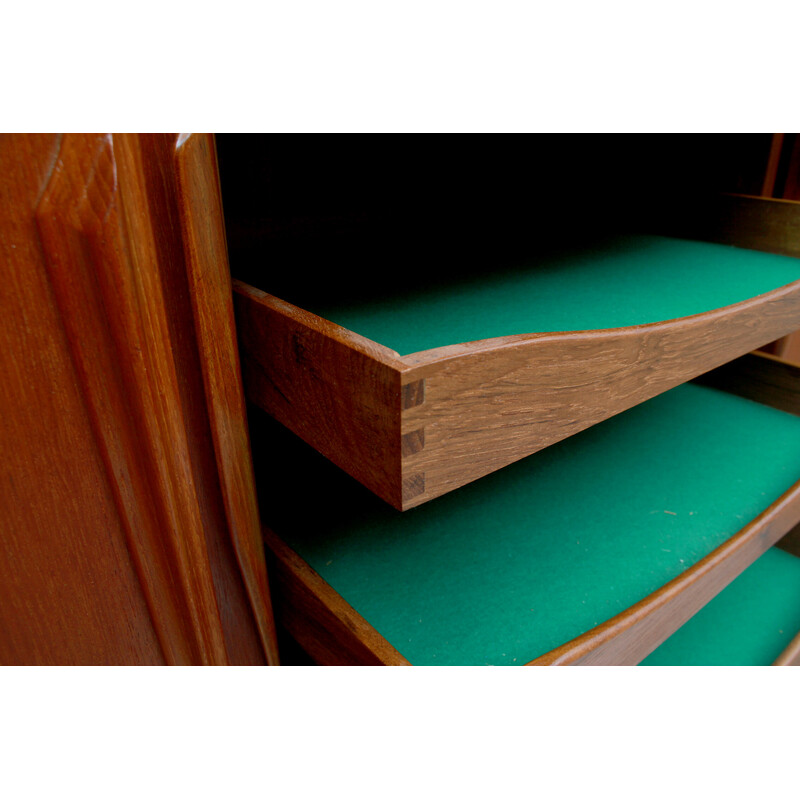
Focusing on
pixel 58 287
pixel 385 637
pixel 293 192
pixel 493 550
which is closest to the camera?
pixel 58 287

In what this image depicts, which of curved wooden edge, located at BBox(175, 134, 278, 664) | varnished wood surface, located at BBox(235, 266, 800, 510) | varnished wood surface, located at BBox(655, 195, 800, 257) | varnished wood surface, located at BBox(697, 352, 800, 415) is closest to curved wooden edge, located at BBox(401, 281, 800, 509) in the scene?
varnished wood surface, located at BBox(235, 266, 800, 510)

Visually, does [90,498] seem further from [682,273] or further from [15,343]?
[682,273]

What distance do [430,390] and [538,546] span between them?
1.15 feet

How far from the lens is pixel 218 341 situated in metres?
0.41

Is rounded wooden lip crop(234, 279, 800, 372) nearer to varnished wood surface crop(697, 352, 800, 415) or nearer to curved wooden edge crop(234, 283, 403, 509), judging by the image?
curved wooden edge crop(234, 283, 403, 509)

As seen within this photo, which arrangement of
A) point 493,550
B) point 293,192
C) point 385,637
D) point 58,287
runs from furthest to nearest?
point 293,192, point 493,550, point 385,637, point 58,287

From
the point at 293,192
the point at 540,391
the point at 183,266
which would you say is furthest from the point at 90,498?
the point at 293,192

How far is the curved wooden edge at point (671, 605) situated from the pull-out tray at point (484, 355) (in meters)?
0.19

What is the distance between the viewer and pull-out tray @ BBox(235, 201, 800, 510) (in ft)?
1.13

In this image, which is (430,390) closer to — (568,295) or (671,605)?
(568,295)

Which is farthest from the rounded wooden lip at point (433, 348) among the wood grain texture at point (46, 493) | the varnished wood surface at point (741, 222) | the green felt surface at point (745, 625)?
the green felt surface at point (745, 625)

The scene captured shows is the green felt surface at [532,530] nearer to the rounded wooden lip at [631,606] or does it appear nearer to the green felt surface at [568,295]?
the rounded wooden lip at [631,606]

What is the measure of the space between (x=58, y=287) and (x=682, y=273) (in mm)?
595

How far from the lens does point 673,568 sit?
0.60m
